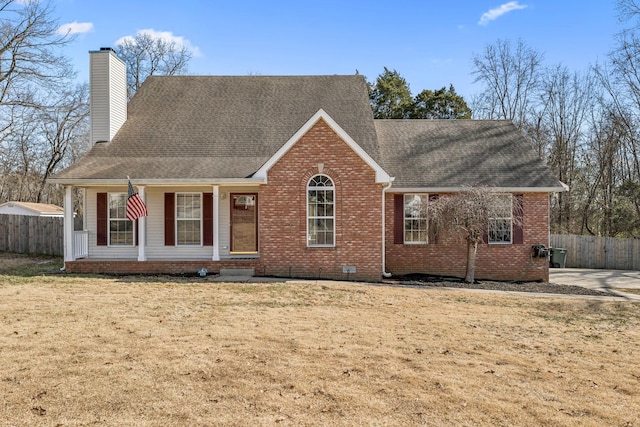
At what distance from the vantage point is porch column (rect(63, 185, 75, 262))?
590 inches

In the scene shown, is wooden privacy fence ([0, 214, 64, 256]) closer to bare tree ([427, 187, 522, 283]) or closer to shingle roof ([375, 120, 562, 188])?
shingle roof ([375, 120, 562, 188])

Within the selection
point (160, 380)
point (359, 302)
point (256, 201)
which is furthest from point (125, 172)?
point (160, 380)

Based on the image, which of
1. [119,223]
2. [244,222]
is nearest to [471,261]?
[244,222]

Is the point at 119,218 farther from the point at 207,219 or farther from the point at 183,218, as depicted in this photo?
the point at 207,219

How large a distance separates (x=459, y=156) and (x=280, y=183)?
24.0 ft

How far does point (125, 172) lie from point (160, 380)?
11013mm

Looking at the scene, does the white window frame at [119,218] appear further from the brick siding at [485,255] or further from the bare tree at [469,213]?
the bare tree at [469,213]

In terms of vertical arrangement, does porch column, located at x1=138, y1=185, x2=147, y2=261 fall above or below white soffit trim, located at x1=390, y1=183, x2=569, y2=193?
below

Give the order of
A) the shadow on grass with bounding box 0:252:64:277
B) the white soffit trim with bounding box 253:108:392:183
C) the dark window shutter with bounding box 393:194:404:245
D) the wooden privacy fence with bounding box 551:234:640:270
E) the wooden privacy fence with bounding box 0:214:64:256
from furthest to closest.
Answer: the wooden privacy fence with bounding box 551:234:640:270, the wooden privacy fence with bounding box 0:214:64:256, the dark window shutter with bounding box 393:194:404:245, the shadow on grass with bounding box 0:252:64:277, the white soffit trim with bounding box 253:108:392:183

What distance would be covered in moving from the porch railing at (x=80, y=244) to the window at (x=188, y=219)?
116 inches

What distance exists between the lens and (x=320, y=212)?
577 inches

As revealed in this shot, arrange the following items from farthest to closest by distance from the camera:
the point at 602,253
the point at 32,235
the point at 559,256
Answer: the point at 602,253 < the point at 32,235 < the point at 559,256

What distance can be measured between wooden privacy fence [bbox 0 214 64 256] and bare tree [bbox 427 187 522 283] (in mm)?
16019

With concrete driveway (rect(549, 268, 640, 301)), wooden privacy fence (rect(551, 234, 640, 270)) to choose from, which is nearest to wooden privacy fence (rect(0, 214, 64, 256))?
concrete driveway (rect(549, 268, 640, 301))
